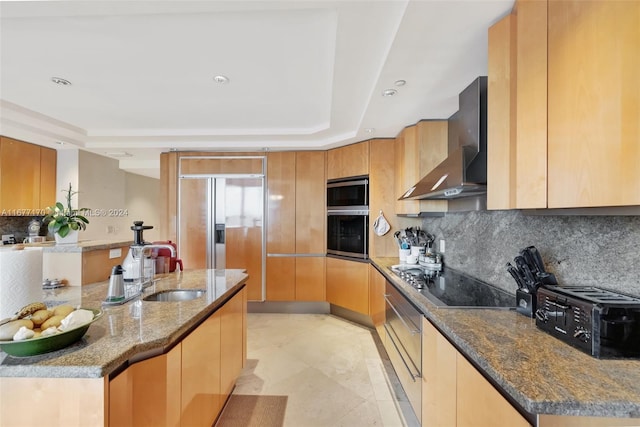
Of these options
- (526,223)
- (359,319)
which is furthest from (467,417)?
(359,319)

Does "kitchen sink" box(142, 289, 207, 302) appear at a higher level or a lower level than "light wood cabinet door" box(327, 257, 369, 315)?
higher

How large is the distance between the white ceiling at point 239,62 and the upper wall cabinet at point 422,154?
13 cm

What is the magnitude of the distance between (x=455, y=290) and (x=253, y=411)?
5.35ft

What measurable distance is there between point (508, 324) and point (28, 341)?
1.80 meters

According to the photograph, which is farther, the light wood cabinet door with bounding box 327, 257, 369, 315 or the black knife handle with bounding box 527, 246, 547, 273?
the light wood cabinet door with bounding box 327, 257, 369, 315

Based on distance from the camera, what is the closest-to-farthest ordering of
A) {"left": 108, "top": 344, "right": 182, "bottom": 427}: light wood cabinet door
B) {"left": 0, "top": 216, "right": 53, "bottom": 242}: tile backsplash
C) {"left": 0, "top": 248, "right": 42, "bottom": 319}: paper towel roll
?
{"left": 108, "top": 344, "right": 182, "bottom": 427}: light wood cabinet door → {"left": 0, "top": 248, "right": 42, "bottom": 319}: paper towel roll → {"left": 0, "top": 216, "right": 53, "bottom": 242}: tile backsplash

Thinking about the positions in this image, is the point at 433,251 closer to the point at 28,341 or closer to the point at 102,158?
the point at 28,341

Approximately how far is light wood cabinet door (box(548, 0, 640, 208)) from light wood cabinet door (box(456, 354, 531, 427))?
71cm

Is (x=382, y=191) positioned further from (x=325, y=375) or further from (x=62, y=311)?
(x=62, y=311)

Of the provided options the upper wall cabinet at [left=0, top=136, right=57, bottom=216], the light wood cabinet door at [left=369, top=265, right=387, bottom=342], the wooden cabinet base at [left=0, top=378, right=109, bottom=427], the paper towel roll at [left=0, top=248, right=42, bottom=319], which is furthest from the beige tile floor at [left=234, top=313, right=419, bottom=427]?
the upper wall cabinet at [left=0, top=136, right=57, bottom=216]

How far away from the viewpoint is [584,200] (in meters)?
0.96

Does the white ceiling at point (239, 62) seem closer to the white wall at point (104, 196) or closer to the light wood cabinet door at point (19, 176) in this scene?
A: the light wood cabinet door at point (19, 176)

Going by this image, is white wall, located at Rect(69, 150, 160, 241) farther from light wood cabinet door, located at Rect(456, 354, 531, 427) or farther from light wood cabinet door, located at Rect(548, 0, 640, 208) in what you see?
light wood cabinet door, located at Rect(548, 0, 640, 208)

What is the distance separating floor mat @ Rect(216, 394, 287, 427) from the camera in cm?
183
